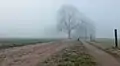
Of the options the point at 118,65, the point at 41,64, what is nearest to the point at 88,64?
the point at 118,65

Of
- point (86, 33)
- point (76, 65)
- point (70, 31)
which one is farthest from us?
point (86, 33)

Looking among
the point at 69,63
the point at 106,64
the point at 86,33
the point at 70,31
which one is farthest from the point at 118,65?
the point at 86,33

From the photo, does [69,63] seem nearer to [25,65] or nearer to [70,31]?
[25,65]

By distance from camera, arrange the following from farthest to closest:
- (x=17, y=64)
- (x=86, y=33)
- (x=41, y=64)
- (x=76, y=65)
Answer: (x=86, y=33)
(x=17, y=64)
(x=41, y=64)
(x=76, y=65)

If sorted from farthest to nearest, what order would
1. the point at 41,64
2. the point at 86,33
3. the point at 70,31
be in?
1. the point at 86,33
2. the point at 70,31
3. the point at 41,64

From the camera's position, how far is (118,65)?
15602 millimetres

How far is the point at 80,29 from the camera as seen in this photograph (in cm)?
→ 11531

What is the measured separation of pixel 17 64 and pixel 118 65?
723cm

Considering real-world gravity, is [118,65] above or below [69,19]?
below

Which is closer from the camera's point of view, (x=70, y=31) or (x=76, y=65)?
(x=76, y=65)

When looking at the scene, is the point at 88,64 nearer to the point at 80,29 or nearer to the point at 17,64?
the point at 17,64

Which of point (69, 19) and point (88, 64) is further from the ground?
point (69, 19)

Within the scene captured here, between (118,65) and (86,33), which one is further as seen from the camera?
(86,33)

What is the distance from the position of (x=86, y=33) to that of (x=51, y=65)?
11677 centimetres
